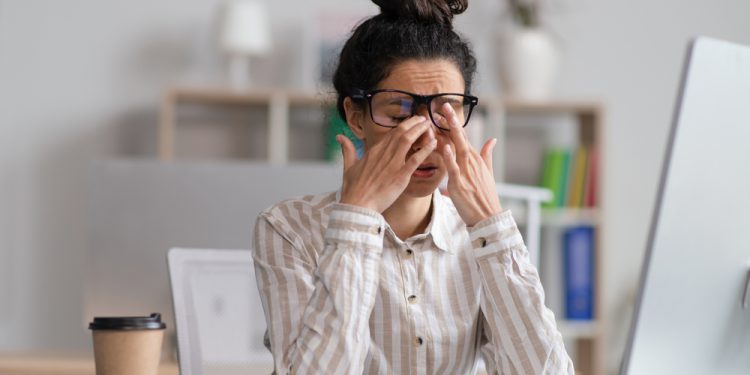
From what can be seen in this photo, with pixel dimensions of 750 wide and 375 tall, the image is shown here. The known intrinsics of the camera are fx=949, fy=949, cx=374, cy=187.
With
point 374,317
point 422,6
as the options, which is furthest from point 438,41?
point 374,317

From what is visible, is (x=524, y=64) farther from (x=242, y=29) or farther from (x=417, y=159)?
(x=417, y=159)

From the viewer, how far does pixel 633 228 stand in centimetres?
362

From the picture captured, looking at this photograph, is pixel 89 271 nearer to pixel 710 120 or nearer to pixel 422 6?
pixel 422 6

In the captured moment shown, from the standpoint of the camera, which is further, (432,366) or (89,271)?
(89,271)

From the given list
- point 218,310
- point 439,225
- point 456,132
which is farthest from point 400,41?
point 218,310

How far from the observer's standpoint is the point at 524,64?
3338 millimetres

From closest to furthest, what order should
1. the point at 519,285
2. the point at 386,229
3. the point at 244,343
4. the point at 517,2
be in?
the point at 519,285
the point at 386,229
the point at 244,343
the point at 517,2

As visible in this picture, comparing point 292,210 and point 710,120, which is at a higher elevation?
point 710,120

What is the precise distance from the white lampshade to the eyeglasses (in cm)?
193

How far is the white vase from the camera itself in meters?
3.34

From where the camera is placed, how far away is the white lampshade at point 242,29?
325cm

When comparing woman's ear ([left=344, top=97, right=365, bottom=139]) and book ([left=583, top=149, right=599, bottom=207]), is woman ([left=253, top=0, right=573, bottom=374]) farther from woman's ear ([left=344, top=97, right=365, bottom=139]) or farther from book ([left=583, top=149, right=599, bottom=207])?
book ([left=583, top=149, right=599, bottom=207])

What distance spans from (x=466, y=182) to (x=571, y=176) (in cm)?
211

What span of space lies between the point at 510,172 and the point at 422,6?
2161 millimetres
